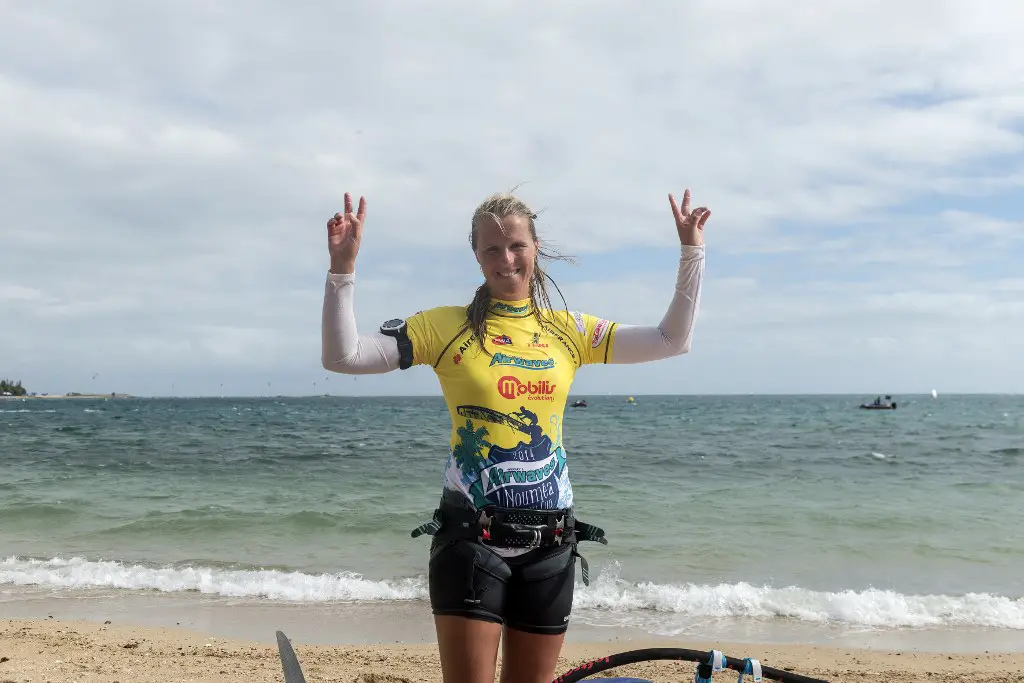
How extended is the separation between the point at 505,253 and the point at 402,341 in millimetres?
440

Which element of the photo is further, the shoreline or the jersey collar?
the shoreline

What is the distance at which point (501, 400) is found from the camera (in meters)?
2.49

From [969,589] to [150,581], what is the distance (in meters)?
9.09

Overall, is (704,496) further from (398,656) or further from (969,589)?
(398,656)

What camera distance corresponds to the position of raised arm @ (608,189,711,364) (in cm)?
273

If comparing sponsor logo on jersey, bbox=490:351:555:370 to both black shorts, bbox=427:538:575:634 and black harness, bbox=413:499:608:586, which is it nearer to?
black harness, bbox=413:499:608:586

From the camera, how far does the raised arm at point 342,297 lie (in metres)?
2.41

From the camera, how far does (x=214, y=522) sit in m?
12.1

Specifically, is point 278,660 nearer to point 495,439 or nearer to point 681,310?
point 495,439

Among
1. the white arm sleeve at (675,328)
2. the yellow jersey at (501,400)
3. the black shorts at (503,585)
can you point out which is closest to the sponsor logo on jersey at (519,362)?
the yellow jersey at (501,400)

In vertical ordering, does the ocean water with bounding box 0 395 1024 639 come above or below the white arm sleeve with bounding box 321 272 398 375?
below

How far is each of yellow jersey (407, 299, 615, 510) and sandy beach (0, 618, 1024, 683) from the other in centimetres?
368

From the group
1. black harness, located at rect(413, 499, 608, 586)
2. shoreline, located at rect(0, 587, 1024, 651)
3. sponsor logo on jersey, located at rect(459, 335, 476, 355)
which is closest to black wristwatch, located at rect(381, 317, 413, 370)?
sponsor logo on jersey, located at rect(459, 335, 476, 355)

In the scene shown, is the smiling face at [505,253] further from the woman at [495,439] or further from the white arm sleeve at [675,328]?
the white arm sleeve at [675,328]
